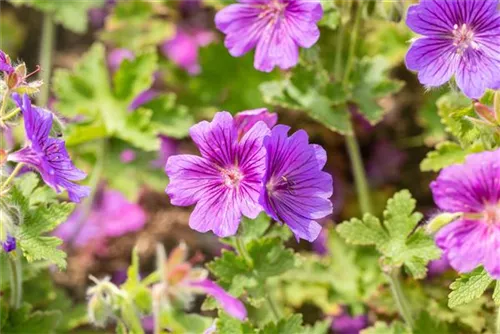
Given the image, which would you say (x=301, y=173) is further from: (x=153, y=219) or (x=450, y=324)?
(x=153, y=219)

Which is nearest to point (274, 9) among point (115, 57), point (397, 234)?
point (397, 234)

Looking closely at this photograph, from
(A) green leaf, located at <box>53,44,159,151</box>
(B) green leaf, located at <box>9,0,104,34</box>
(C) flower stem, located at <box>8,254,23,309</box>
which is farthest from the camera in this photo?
(B) green leaf, located at <box>9,0,104,34</box>

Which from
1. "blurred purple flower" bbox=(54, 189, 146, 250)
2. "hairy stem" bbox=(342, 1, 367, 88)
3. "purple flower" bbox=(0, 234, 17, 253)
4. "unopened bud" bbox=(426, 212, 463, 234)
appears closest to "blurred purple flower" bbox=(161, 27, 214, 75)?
"blurred purple flower" bbox=(54, 189, 146, 250)

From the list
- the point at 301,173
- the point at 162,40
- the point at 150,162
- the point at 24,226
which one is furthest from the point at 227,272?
the point at 162,40

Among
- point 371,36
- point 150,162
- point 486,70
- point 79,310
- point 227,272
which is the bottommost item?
point 79,310

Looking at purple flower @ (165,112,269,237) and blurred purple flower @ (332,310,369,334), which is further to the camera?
blurred purple flower @ (332,310,369,334)

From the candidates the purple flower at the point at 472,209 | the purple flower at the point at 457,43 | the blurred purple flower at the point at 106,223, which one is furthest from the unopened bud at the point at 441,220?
the blurred purple flower at the point at 106,223

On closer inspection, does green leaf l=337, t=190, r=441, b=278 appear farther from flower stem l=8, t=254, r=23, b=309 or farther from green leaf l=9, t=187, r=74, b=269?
flower stem l=8, t=254, r=23, b=309
